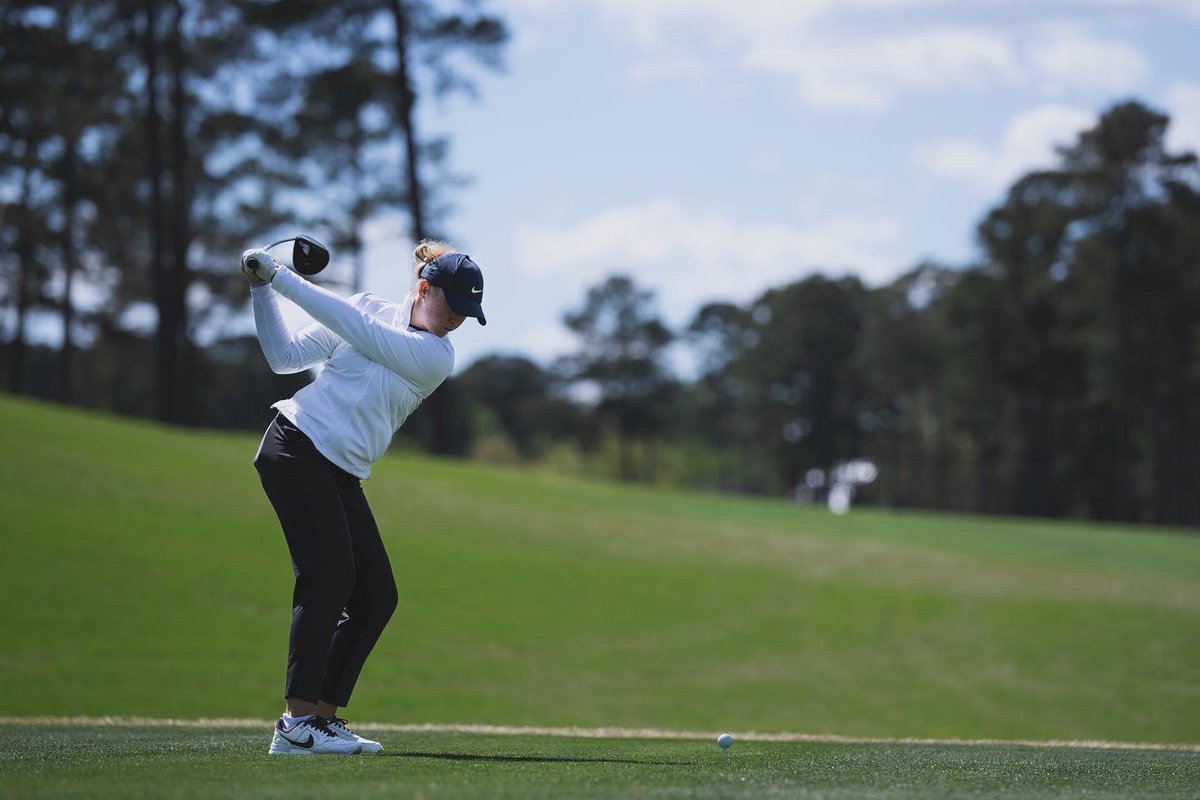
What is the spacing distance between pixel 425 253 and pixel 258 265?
0.81 m

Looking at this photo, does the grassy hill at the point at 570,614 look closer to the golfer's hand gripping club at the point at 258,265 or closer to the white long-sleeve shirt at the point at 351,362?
the white long-sleeve shirt at the point at 351,362

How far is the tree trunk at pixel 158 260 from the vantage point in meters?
33.9

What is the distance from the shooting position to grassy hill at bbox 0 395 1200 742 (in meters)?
15.3

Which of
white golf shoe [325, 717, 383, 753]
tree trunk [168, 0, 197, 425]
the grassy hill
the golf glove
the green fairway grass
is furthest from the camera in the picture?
tree trunk [168, 0, 197, 425]

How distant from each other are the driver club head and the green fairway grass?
6.57 ft

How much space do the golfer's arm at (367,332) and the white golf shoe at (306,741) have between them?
4.92ft

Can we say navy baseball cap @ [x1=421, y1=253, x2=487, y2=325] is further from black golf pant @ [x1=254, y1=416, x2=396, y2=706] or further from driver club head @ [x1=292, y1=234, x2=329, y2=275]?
black golf pant @ [x1=254, y1=416, x2=396, y2=706]

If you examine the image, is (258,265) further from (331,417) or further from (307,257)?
(331,417)

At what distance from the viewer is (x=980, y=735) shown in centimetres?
1533

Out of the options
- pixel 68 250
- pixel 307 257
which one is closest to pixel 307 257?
pixel 307 257

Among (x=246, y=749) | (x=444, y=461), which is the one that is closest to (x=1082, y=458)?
(x=444, y=461)

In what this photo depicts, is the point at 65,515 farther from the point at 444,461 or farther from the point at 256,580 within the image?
the point at 444,461

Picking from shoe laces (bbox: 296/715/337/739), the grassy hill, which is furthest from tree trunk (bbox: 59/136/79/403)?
shoe laces (bbox: 296/715/337/739)

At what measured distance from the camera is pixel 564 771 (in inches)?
198
